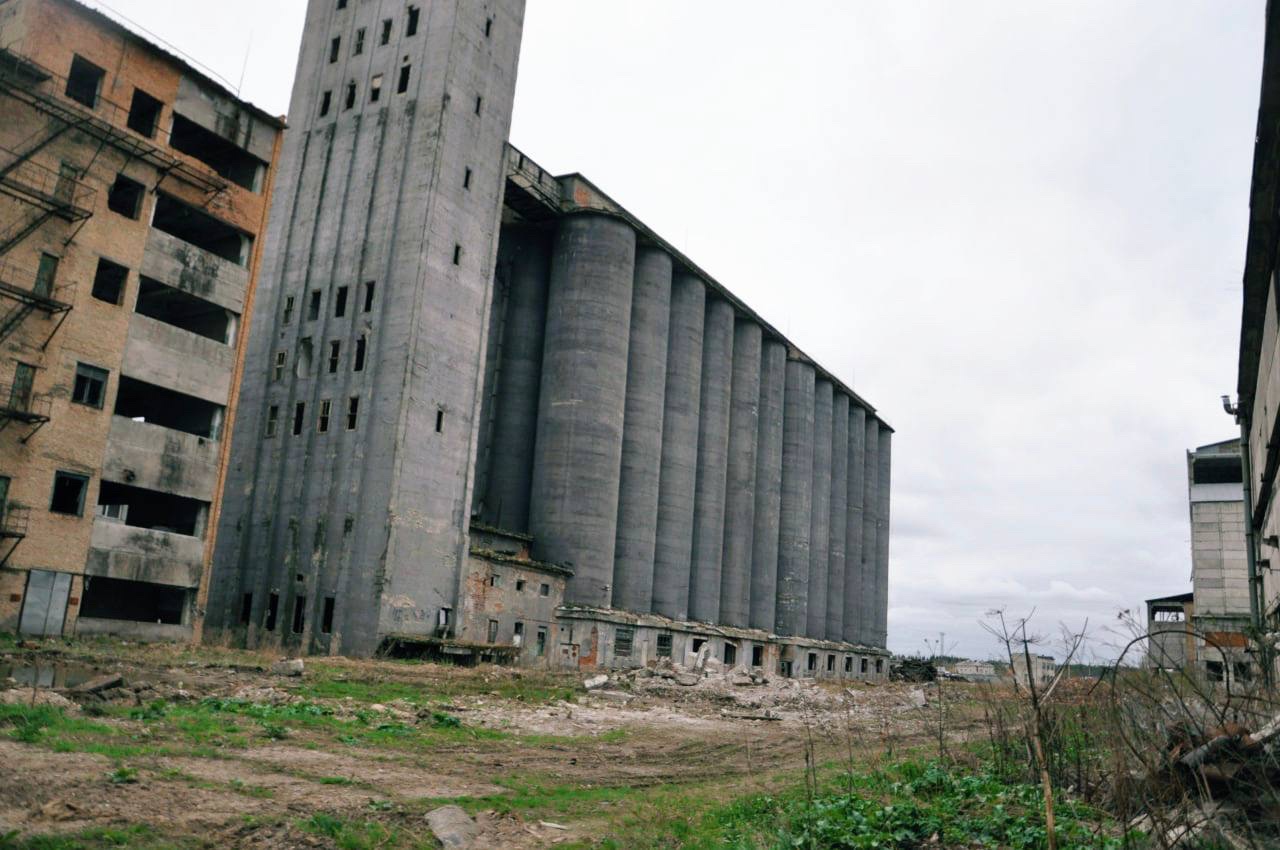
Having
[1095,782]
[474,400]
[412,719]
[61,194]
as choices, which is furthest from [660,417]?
[1095,782]

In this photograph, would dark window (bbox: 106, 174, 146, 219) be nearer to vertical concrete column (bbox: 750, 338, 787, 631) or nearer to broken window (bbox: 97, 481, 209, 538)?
broken window (bbox: 97, 481, 209, 538)

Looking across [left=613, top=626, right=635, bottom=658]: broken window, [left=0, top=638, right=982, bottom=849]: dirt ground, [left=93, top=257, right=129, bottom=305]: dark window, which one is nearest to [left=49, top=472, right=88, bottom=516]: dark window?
[left=0, top=638, right=982, bottom=849]: dirt ground

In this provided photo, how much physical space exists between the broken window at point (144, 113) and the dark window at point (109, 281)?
19.0 ft

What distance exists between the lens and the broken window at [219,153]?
135 ft

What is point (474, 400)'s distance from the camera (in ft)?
153

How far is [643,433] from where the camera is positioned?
5784cm

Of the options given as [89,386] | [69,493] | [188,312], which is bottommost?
[69,493]

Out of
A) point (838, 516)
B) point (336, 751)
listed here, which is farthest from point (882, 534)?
point (336, 751)

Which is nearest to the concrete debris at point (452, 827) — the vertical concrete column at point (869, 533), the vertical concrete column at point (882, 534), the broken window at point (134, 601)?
the broken window at point (134, 601)

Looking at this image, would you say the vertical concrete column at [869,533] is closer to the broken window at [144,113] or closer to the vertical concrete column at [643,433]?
the vertical concrete column at [643,433]

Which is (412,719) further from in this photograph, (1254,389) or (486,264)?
(1254,389)

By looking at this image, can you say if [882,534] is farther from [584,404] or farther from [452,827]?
[452,827]

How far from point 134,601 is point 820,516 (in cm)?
5479

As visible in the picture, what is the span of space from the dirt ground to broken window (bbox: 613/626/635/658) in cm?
1970
